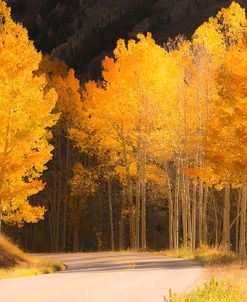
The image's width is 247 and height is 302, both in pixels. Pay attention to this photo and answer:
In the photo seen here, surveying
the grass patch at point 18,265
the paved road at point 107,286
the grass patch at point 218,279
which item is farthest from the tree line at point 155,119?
the paved road at point 107,286

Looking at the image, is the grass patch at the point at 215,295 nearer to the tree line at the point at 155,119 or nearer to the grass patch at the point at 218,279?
the grass patch at the point at 218,279

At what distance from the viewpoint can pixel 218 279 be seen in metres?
14.4

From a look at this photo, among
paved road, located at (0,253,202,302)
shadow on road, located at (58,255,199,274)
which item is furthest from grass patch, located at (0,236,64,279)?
A: paved road, located at (0,253,202,302)

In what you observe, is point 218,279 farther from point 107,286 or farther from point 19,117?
point 19,117

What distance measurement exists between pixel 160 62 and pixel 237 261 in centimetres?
1187

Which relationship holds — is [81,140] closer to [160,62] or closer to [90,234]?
[160,62]

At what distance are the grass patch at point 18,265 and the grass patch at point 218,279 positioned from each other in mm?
4704

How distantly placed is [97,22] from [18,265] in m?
106

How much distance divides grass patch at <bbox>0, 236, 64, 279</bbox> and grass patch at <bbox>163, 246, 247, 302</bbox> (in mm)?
4704

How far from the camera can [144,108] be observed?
3016 centimetres

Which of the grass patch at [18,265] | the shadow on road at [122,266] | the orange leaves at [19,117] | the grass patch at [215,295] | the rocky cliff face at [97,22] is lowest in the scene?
the shadow on road at [122,266]

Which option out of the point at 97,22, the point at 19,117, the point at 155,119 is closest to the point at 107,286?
the point at 19,117

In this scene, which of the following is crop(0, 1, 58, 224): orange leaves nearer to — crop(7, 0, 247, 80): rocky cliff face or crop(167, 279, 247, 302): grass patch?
crop(167, 279, 247, 302): grass patch

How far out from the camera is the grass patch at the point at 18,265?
18.2m
